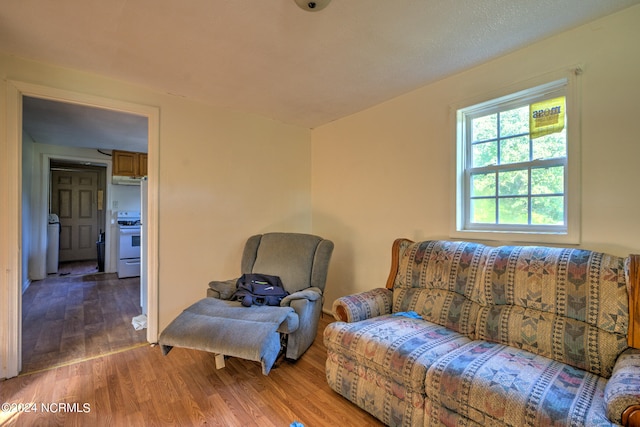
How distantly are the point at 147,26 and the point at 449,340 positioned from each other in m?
2.55

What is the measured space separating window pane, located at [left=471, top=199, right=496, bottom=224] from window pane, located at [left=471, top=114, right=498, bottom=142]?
0.50 metres

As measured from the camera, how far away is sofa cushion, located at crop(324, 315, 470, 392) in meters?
1.45

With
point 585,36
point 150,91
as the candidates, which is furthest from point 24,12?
point 585,36

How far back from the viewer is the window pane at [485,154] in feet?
7.35

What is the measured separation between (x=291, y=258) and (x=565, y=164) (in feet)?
7.17

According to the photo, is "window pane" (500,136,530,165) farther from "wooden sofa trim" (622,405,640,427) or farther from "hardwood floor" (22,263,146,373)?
"hardwood floor" (22,263,146,373)

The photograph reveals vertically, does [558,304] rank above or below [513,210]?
below

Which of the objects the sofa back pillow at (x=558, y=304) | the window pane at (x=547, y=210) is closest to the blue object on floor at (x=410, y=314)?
the sofa back pillow at (x=558, y=304)

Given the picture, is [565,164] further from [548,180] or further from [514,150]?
[514,150]

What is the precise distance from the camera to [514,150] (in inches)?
83.9

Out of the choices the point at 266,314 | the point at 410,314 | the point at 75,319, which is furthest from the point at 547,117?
the point at 75,319

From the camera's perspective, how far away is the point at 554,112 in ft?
6.29

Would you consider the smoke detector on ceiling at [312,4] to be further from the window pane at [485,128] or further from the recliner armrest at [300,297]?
the recliner armrest at [300,297]

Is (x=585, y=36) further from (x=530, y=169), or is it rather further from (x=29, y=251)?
(x=29, y=251)
